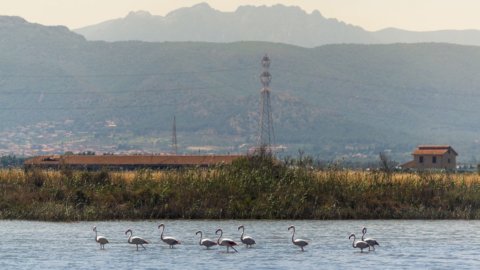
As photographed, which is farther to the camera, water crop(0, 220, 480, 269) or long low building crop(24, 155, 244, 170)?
long low building crop(24, 155, 244, 170)

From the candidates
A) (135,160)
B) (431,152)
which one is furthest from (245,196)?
(431,152)

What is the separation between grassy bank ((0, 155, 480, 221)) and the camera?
57.5m

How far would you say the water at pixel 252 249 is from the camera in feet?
133

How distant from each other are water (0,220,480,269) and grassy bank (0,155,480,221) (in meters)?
1.24

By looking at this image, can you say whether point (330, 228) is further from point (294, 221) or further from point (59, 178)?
point (59, 178)

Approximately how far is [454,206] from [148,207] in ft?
49.8

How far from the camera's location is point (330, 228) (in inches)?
2100

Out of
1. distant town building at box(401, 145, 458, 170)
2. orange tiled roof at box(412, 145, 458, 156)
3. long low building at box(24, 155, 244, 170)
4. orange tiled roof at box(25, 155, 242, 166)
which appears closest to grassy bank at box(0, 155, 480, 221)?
long low building at box(24, 155, 244, 170)

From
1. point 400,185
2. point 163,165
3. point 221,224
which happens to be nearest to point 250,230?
point 221,224

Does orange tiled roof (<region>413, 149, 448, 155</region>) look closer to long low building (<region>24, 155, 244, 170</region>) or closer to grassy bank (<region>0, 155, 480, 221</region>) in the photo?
long low building (<region>24, 155, 244, 170</region>)

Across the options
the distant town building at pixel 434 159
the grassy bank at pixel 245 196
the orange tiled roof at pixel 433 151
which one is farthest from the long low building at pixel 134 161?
the orange tiled roof at pixel 433 151

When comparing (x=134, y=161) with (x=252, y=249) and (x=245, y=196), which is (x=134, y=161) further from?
(x=252, y=249)

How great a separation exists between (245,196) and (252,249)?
13162mm

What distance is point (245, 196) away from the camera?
191 ft
